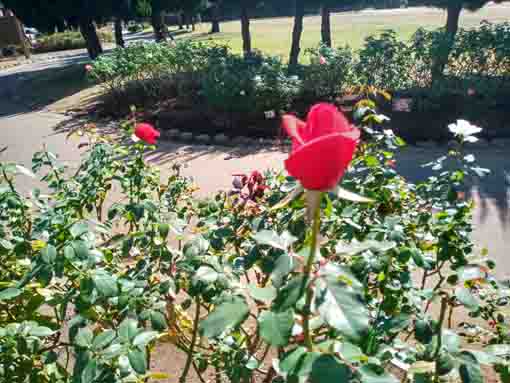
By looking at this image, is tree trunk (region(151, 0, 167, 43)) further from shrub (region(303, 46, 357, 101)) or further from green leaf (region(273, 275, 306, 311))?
green leaf (region(273, 275, 306, 311))

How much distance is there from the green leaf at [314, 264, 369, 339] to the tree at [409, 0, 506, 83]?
7.25 meters

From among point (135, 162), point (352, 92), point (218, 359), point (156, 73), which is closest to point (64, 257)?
Answer: point (218, 359)

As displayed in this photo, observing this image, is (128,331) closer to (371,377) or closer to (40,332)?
(40,332)

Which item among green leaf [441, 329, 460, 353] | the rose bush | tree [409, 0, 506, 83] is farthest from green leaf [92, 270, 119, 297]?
tree [409, 0, 506, 83]

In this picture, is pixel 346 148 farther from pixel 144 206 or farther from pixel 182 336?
pixel 182 336

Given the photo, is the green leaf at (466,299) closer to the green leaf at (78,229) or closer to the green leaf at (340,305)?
the green leaf at (340,305)

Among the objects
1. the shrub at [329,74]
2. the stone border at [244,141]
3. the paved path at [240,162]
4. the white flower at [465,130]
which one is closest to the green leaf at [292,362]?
the white flower at [465,130]

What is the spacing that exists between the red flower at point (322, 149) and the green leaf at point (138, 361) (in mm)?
529

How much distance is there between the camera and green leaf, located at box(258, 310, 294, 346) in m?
0.71

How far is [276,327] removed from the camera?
0.73m

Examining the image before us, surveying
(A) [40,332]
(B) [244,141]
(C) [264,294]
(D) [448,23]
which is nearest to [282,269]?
(C) [264,294]

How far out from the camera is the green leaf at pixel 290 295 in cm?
70

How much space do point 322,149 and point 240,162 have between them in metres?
5.31

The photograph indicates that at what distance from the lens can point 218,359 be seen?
1.48 meters
